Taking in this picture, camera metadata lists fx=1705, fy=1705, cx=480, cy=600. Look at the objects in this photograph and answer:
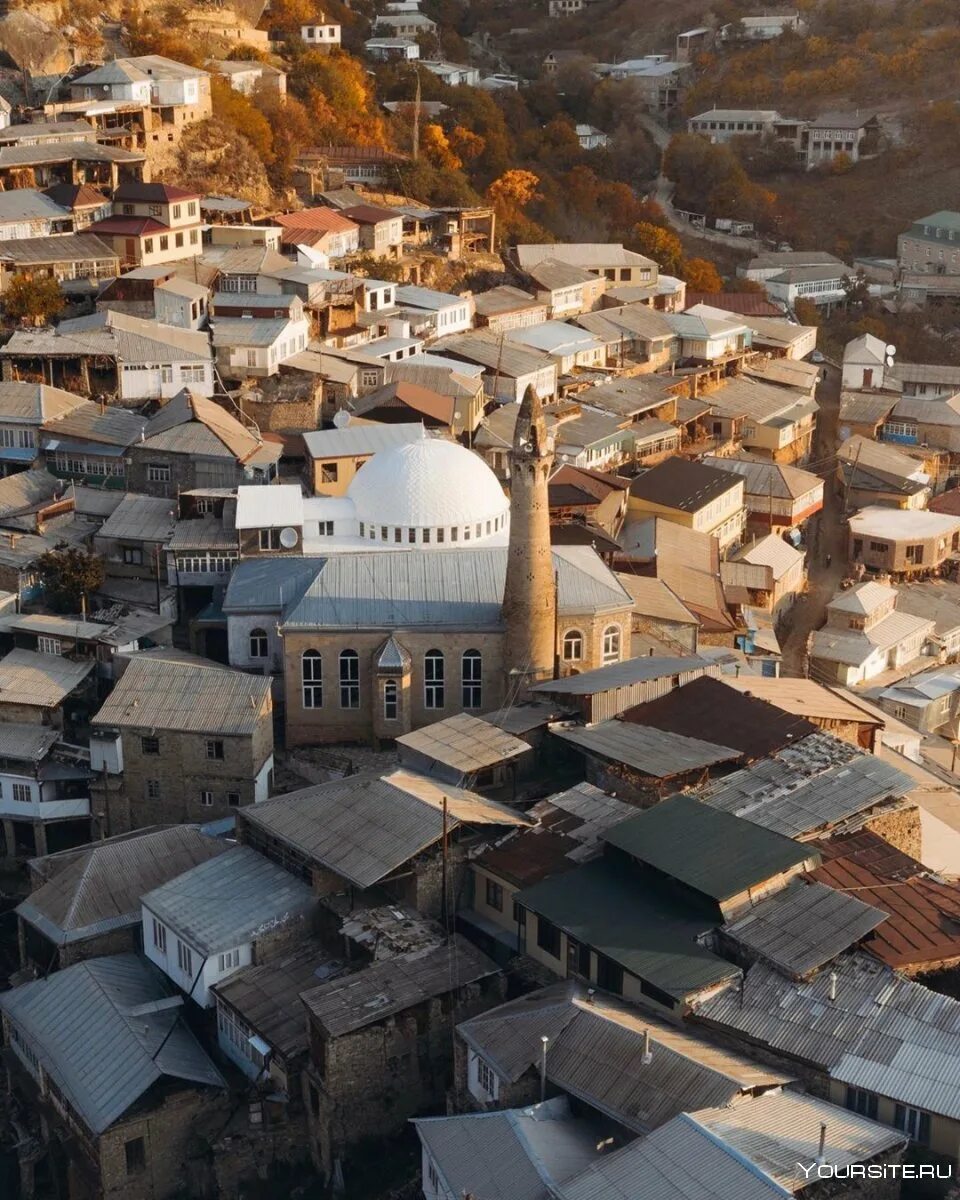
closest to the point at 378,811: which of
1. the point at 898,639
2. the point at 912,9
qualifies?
the point at 898,639

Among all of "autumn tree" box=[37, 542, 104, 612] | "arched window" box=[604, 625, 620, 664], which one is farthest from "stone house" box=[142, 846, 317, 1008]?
"autumn tree" box=[37, 542, 104, 612]

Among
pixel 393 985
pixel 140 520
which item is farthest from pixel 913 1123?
pixel 140 520

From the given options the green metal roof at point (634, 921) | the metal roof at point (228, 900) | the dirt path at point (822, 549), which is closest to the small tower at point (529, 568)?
the metal roof at point (228, 900)

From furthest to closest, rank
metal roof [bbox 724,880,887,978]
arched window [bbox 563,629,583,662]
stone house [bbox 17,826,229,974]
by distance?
arched window [bbox 563,629,583,662]
stone house [bbox 17,826,229,974]
metal roof [bbox 724,880,887,978]

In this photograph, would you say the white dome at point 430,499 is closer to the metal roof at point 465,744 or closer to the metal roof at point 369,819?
the metal roof at point 465,744

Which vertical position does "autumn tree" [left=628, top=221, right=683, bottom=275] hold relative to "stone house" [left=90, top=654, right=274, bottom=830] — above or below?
above

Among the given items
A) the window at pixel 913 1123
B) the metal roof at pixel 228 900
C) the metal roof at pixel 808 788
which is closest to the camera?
the window at pixel 913 1123

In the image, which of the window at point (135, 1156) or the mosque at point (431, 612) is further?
the mosque at point (431, 612)

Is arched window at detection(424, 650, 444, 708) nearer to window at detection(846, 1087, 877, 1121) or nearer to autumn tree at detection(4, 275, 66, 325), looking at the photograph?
window at detection(846, 1087, 877, 1121)
